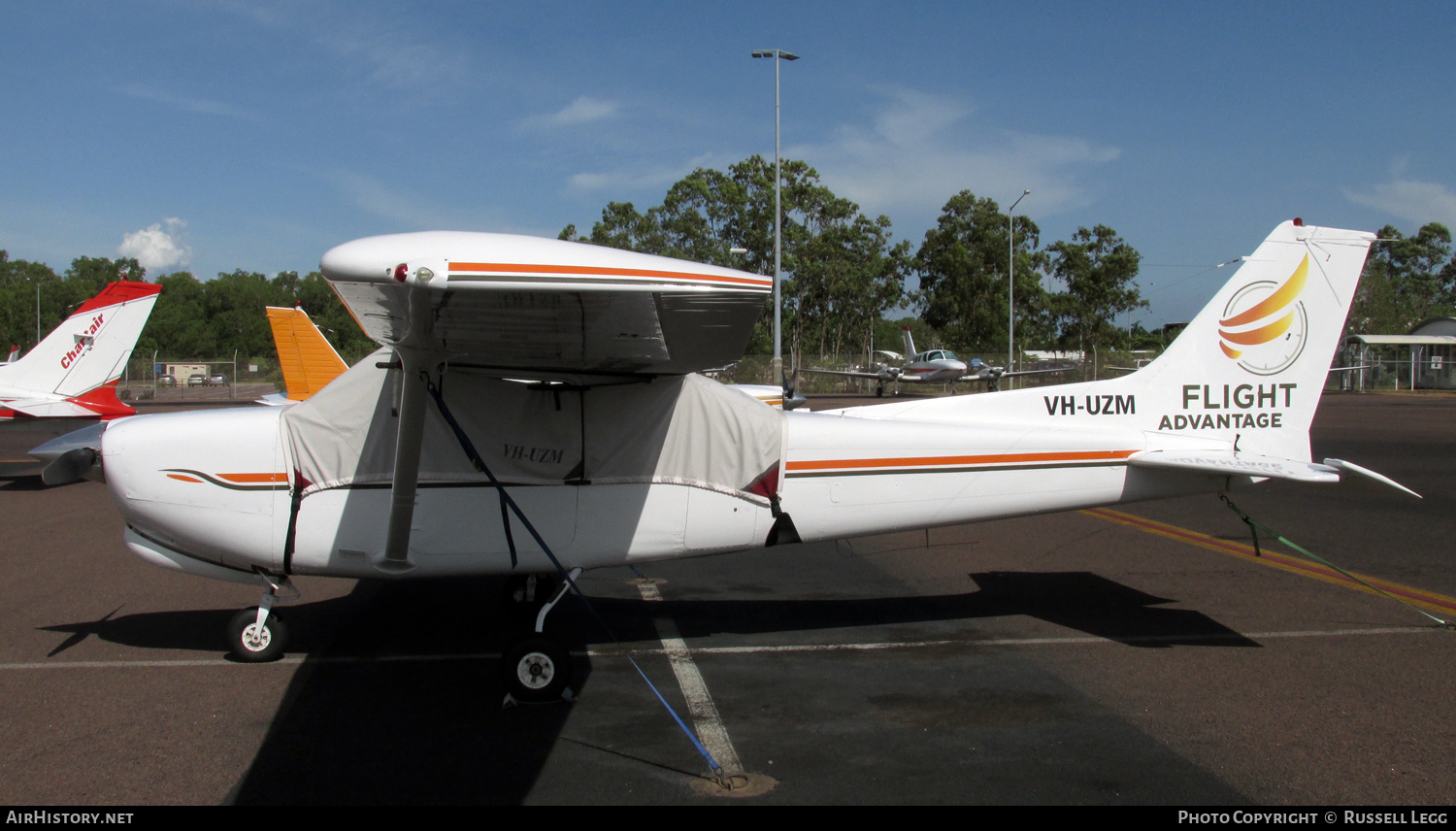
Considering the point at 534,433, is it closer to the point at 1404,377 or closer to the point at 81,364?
the point at 81,364

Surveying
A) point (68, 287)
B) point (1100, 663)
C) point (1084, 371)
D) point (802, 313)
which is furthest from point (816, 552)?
point (68, 287)

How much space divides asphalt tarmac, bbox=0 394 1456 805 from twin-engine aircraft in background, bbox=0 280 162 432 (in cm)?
689

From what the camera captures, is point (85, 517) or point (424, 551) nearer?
point (424, 551)

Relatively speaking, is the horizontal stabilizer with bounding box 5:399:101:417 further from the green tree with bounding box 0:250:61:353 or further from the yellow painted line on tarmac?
the green tree with bounding box 0:250:61:353

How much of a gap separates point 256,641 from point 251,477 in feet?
3.43

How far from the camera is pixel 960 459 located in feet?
17.3

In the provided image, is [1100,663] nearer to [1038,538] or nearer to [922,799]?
[922,799]

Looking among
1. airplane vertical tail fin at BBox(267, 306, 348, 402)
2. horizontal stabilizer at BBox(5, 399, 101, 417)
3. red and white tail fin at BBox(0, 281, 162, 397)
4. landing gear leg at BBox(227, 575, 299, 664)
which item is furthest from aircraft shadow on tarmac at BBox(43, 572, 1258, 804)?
red and white tail fin at BBox(0, 281, 162, 397)

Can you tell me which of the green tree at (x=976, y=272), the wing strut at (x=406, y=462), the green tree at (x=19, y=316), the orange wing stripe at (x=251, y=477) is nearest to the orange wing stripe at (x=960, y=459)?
the wing strut at (x=406, y=462)

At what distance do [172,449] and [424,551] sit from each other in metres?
1.40

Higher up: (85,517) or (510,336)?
(510,336)

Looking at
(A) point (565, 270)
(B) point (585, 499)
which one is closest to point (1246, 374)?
(B) point (585, 499)

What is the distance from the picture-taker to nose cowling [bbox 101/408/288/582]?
460 centimetres

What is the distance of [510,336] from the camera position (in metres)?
3.69
